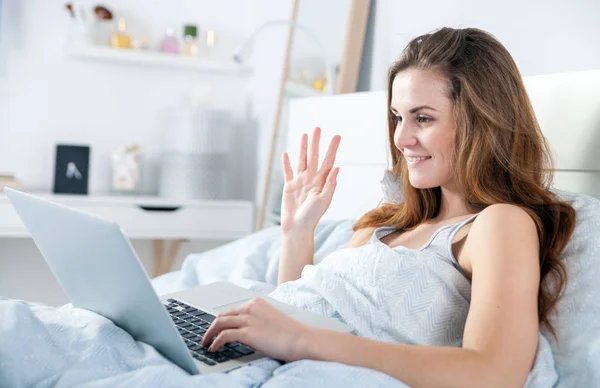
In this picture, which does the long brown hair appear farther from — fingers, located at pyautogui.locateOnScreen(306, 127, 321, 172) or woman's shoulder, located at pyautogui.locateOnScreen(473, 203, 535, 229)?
fingers, located at pyautogui.locateOnScreen(306, 127, 321, 172)

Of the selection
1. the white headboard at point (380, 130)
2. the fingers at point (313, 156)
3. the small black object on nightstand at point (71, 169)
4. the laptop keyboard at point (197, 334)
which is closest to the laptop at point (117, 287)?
the laptop keyboard at point (197, 334)

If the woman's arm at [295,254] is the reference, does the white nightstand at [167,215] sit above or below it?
below

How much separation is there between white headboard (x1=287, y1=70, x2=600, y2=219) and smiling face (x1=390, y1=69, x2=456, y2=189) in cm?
27

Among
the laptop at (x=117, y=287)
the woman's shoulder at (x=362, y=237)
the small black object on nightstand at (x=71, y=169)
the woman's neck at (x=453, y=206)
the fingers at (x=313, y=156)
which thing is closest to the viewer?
the laptop at (x=117, y=287)

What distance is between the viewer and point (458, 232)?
1.21 m

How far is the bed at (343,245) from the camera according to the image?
0.89 metres

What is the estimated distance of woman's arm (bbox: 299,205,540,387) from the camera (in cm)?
91

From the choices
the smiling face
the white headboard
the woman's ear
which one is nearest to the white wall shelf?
the white headboard

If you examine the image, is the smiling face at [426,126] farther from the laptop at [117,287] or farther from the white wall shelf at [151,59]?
the white wall shelf at [151,59]

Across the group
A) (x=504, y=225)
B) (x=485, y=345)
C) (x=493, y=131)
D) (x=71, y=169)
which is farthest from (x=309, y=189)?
(x=71, y=169)

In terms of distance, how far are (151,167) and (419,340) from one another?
235cm

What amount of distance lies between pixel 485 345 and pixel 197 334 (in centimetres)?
43

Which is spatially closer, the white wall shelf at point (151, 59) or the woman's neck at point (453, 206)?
the woman's neck at point (453, 206)

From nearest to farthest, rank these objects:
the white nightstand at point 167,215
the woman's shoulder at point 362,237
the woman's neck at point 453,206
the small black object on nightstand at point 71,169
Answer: the woman's neck at point 453,206
the woman's shoulder at point 362,237
the white nightstand at point 167,215
the small black object on nightstand at point 71,169
